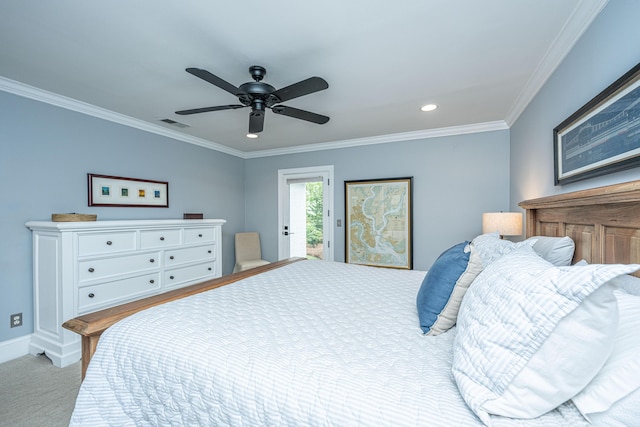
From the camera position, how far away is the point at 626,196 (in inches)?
38.5

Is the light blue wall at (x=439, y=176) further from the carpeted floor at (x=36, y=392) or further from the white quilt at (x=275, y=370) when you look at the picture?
the carpeted floor at (x=36, y=392)

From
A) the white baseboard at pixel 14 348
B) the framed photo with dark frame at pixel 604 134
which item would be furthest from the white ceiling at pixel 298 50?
the white baseboard at pixel 14 348

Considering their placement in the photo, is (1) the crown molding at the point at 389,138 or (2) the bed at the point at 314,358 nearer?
(2) the bed at the point at 314,358

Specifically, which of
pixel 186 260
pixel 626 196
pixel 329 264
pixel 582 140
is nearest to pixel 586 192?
pixel 626 196

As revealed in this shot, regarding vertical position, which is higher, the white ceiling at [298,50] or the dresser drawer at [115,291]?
the white ceiling at [298,50]

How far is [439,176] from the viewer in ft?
11.8

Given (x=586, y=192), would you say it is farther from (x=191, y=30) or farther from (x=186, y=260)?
(x=186, y=260)

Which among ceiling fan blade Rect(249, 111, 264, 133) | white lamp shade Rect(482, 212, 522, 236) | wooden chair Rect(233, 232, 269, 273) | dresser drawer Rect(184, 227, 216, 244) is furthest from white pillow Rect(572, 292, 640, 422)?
wooden chair Rect(233, 232, 269, 273)

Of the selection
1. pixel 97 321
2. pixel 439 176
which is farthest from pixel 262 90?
pixel 439 176

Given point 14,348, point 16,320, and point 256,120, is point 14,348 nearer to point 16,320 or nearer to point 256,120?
point 16,320

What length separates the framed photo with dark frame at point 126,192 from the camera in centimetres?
291

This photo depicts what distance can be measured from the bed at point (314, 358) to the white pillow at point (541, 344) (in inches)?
0.5

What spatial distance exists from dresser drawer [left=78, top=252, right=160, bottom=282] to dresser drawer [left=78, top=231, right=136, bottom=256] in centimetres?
8

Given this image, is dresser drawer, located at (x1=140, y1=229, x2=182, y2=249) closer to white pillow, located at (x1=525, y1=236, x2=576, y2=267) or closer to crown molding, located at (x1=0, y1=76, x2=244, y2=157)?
crown molding, located at (x1=0, y1=76, x2=244, y2=157)
